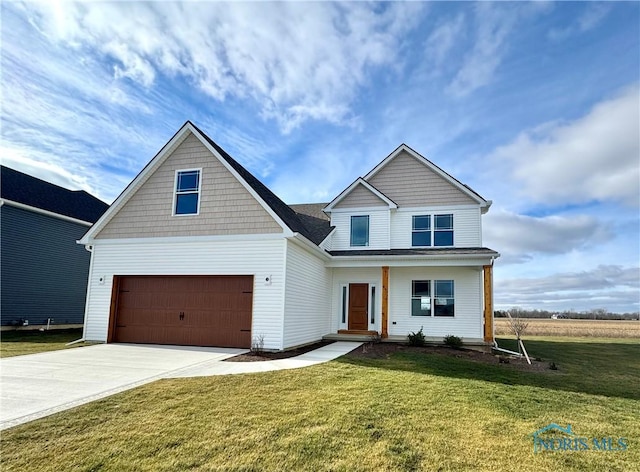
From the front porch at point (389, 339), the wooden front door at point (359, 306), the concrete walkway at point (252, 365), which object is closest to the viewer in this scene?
the concrete walkway at point (252, 365)

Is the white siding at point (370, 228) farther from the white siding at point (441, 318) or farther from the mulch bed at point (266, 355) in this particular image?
the mulch bed at point (266, 355)

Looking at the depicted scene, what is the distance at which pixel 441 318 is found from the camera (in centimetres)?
1491

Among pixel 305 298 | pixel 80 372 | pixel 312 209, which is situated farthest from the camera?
pixel 312 209

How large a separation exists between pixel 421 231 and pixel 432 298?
287 centimetres

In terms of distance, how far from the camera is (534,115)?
13898mm

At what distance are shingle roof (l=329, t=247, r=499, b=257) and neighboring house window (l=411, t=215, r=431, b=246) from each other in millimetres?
519

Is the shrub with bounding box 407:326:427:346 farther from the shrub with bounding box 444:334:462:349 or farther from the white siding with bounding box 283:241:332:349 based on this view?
the white siding with bounding box 283:241:332:349

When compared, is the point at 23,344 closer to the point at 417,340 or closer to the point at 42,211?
the point at 42,211

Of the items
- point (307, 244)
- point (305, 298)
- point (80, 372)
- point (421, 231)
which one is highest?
point (421, 231)

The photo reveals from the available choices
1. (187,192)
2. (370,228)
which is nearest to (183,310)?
(187,192)

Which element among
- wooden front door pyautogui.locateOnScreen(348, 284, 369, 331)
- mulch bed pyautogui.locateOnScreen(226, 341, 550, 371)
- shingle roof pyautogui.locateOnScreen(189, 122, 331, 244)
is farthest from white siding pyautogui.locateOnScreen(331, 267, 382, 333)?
mulch bed pyautogui.locateOnScreen(226, 341, 550, 371)

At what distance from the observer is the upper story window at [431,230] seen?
15.8 metres

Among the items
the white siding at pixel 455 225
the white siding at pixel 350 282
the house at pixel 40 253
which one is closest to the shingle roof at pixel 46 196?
the house at pixel 40 253

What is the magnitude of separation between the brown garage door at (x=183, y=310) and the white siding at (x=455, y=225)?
7.24m
